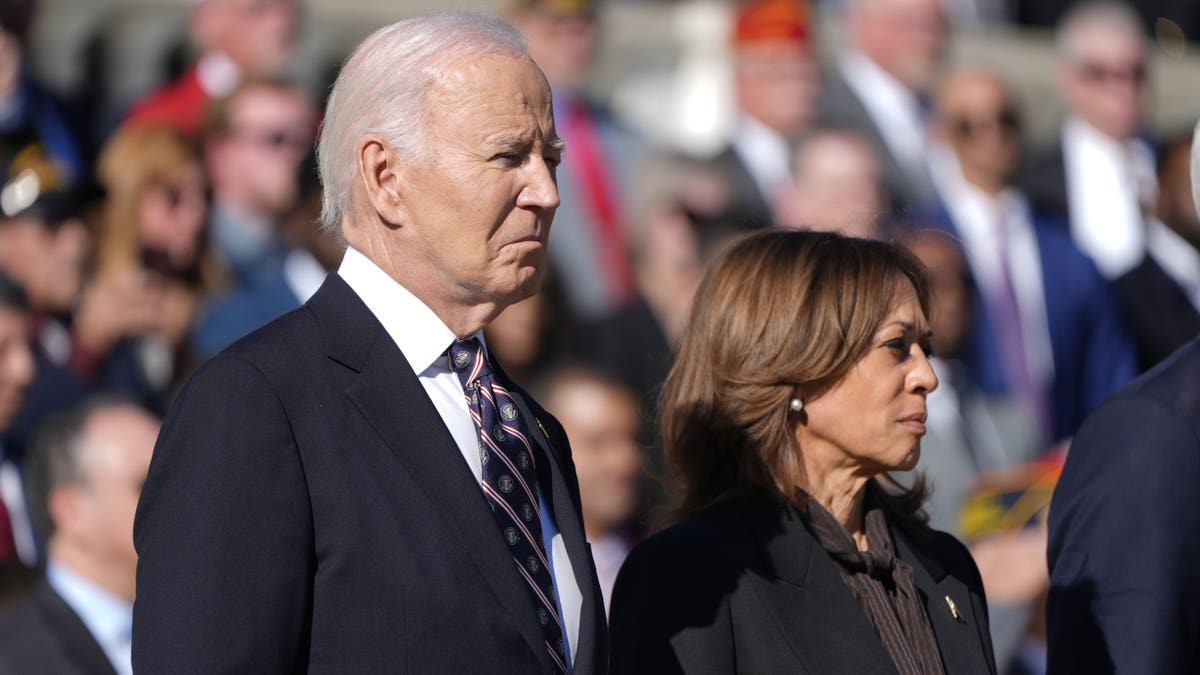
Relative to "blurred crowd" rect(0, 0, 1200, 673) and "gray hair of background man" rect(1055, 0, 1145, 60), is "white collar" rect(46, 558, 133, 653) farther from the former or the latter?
"gray hair of background man" rect(1055, 0, 1145, 60)

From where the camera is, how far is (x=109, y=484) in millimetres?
5133

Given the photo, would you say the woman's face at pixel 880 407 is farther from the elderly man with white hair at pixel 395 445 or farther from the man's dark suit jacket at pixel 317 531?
the man's dark suit jacket at pixel 317 531

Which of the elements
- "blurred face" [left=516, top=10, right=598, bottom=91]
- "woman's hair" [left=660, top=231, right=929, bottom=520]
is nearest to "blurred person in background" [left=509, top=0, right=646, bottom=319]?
"blurred face" [left=516, top=10, right=598, bottom=91]

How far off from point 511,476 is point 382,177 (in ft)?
1.52

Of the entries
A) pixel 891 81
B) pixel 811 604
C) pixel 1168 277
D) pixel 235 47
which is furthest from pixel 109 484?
pixel 1168 277

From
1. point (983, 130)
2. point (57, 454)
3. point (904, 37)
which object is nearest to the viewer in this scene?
point (57, 454)

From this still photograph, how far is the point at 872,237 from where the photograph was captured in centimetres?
340

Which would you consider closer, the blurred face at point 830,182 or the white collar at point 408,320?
the white collar at point 408,320

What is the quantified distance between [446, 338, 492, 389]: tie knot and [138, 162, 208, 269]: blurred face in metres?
3.65

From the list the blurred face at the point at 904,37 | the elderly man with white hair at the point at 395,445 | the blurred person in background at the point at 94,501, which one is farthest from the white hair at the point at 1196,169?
the blurred face at the point at 904,37

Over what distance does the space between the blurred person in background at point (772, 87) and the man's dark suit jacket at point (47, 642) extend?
3.67m

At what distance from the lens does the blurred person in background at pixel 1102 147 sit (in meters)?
8.52

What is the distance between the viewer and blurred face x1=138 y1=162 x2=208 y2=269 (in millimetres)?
6016

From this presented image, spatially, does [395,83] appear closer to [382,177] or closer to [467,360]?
[382,177]
